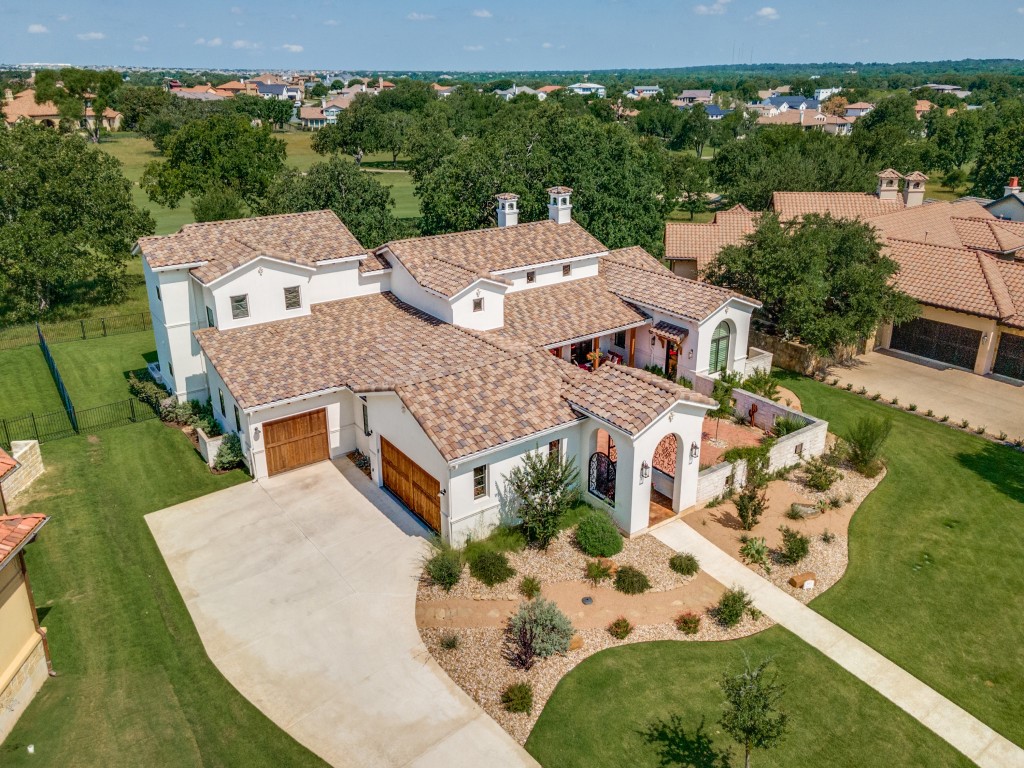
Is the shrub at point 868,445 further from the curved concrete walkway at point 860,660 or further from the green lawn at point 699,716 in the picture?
the green lawn at point 699,716

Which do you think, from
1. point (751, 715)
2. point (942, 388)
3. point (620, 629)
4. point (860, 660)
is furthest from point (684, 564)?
Answer: point (942, 388)

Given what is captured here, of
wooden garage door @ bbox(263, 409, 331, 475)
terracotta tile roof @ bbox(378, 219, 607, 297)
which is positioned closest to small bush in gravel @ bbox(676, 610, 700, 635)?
wooden garage door @ bbox(263, 409, 331, 475)

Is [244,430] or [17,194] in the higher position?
[17,194]

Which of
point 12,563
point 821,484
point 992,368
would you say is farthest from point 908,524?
point 12,563

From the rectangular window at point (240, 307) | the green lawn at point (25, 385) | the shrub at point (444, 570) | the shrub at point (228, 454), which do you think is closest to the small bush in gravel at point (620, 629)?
the shrub at point (444, 570)

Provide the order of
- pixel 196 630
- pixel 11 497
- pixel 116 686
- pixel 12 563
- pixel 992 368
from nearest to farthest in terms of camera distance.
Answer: pixel 12 563
pixel 116 686
pixel 196 630
pixel 11 497
pixel 992 368

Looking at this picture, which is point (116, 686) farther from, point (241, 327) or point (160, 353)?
point (160, 353)

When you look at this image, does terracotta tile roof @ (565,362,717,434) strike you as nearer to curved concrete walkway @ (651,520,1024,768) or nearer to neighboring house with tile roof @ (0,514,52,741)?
curved concrete walkway @ (651,520,1024,768)
